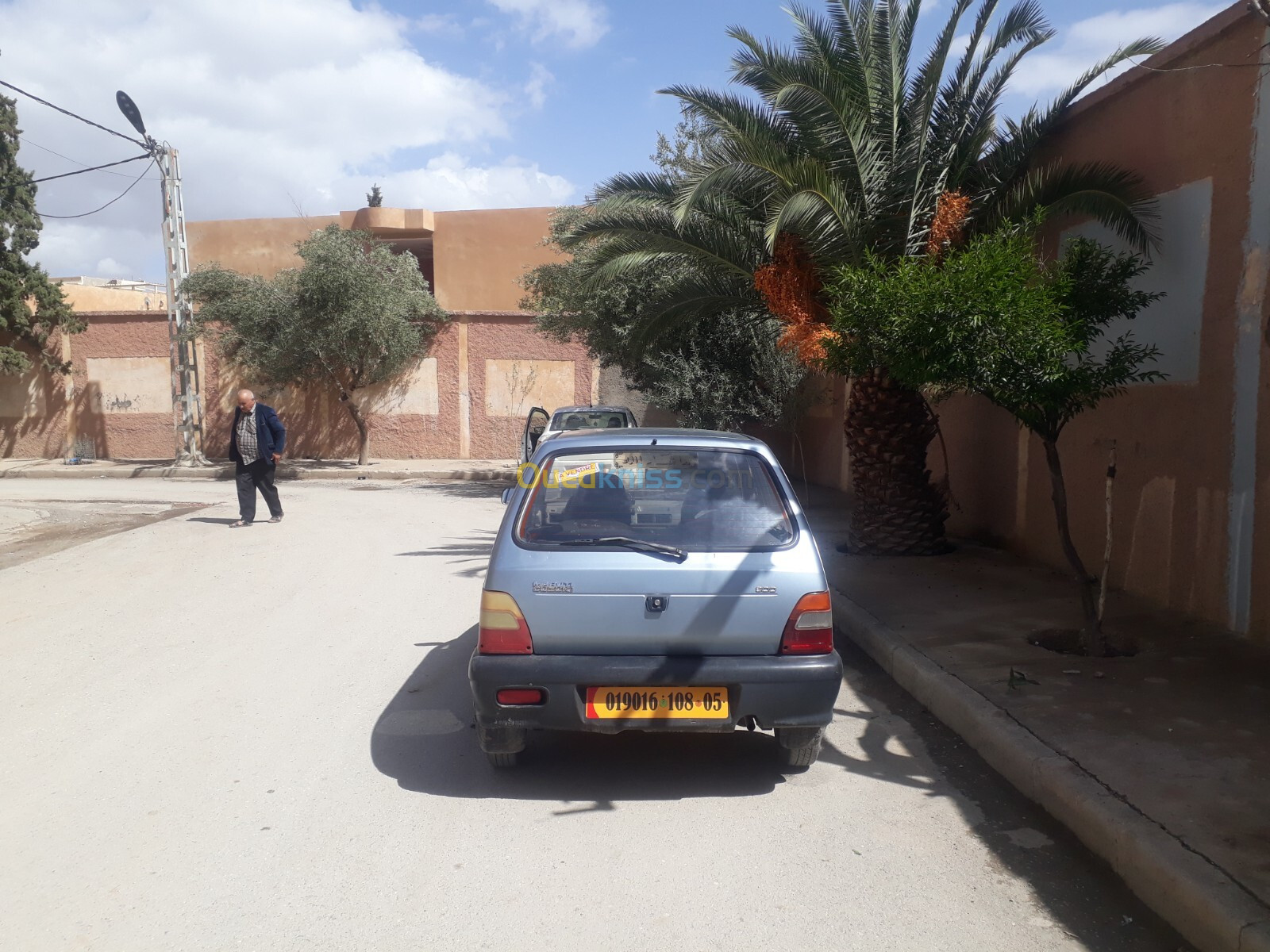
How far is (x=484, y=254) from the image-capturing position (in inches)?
1195

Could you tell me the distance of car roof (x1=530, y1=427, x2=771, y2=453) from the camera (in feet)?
16.1

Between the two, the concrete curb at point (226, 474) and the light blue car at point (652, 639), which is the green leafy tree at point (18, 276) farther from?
the light blue car at point (652, 639)

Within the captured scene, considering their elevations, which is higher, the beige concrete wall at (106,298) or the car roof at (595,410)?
the beige concrete wall at (106,298)

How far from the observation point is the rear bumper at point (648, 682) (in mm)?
4273

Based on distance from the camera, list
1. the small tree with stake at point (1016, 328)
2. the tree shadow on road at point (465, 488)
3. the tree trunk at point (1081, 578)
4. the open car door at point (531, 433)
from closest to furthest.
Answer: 1. the small tree with stake at point (1016, 328)
2. the tree trunk at point (1081, 578)
3. the open car door at point (531, 433)
4. the tree shadow on road at point (465, 488)

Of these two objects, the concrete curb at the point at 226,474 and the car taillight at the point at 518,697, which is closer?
the car taillight at the point at 518,697

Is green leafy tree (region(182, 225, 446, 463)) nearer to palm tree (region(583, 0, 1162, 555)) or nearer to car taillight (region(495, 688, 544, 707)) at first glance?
palm tree (region(583, 0, 1162, 555))

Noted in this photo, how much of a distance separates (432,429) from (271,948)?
22210 millimetres

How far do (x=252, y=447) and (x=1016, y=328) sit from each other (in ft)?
31.3

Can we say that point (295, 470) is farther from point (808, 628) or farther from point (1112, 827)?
point (1112, 827)

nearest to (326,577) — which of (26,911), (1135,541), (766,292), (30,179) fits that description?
(766,292)

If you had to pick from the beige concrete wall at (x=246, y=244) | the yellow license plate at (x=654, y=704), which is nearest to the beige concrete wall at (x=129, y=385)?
the beige concrete wall at (x=246, y=244)

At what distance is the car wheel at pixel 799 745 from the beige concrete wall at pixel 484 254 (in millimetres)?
26505

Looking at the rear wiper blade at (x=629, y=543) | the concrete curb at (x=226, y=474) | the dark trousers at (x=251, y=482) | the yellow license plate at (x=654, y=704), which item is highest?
the rear wiper blade at (x=629, y=543)
